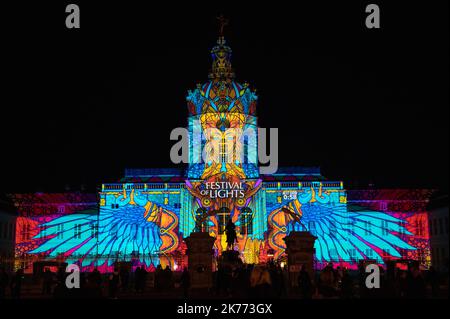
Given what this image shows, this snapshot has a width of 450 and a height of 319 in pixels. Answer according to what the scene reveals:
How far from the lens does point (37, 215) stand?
76188mm

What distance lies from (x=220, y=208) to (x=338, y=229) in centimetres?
1360

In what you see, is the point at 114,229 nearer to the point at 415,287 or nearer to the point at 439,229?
the point at 439,229

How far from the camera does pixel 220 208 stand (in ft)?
225

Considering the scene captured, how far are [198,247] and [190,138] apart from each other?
42.1 meters

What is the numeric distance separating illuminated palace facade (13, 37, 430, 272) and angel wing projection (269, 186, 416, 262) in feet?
0.38

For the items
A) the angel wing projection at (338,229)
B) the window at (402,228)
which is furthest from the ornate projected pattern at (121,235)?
the window at (402,228)

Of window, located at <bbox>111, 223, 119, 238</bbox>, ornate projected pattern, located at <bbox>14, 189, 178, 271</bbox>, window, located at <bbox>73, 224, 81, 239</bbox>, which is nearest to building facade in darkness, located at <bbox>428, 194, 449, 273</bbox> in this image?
ornate projected pattern, located at <bbox>14, 189, 178, 271</bbox>

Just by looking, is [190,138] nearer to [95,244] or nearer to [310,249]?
[95,244]

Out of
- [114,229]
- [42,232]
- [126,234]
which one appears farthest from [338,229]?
[42,232]

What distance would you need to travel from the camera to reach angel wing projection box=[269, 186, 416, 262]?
6956 cm

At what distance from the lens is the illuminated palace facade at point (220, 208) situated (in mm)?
69188

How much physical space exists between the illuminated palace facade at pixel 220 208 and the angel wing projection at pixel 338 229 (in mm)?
115

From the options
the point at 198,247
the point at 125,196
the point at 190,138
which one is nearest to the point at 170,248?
the point at 125,196

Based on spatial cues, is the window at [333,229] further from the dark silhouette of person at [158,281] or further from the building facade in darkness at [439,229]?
the dark silhouette of person at [158,281]
